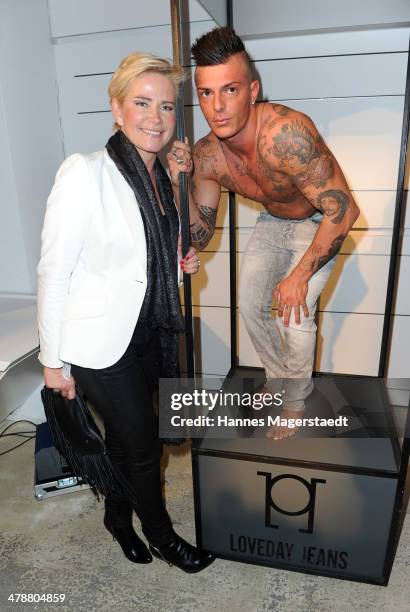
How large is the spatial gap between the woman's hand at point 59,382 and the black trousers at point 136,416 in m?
0.03

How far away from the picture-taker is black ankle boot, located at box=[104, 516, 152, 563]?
174 cm

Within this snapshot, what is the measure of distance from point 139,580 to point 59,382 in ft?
2.59

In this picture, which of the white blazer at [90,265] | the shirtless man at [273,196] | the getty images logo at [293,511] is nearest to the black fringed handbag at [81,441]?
the white blazer at [90,265]

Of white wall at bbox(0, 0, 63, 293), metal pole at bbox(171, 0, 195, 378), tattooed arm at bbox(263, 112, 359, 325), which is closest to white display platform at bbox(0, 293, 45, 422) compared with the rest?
white wall at bbox(0, 0, 63, 293)

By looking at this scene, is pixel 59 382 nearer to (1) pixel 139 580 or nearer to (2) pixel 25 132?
(1) pixel 139 580

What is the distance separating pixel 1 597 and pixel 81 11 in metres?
2.31

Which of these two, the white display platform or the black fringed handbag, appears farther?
the white display platform

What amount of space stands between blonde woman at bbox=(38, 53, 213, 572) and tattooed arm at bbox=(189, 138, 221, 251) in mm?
112

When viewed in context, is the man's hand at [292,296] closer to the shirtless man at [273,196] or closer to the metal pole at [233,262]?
the shirtless man at [273,196]

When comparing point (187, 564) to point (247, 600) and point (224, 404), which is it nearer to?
point (247, 600)

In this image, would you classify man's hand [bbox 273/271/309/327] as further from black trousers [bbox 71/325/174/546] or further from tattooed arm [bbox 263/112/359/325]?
black trousers [bbox 71/325/174/546]

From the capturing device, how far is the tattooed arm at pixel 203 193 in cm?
150

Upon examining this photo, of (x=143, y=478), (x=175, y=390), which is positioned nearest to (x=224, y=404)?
(x=175, y=390)

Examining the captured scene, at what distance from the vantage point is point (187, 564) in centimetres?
168
